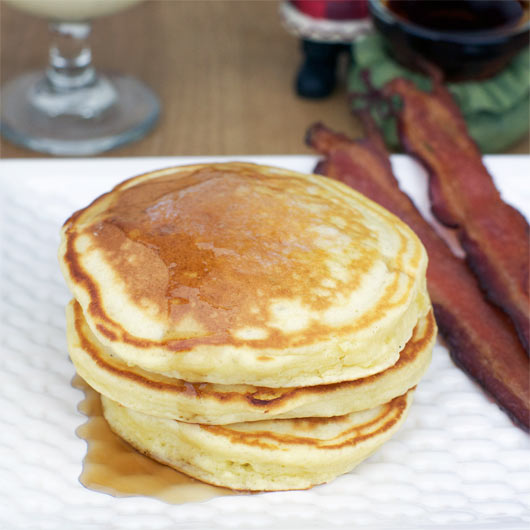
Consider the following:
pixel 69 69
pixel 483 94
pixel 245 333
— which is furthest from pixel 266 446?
pixel 69 69

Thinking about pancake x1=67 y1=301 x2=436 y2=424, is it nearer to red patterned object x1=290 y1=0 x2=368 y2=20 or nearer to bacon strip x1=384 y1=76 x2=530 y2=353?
bacon strip x1=384 y1=76 x2=530 y2=353

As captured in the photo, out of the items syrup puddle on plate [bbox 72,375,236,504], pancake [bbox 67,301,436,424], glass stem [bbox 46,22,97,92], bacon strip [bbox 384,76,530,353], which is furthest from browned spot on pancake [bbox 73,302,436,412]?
glass stem [bbox 46,22,97,92]

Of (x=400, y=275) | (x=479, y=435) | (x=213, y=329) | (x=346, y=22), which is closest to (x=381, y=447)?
(x=479, y=435)

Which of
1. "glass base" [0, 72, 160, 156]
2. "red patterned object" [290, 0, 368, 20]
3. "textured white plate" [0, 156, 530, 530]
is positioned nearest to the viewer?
"textured white plate" [0, 156, 530, 530]

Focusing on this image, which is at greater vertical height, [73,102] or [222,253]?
[222,253]

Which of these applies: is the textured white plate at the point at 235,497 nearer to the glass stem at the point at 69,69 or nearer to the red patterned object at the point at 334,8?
the glass stem at the point at 69,69

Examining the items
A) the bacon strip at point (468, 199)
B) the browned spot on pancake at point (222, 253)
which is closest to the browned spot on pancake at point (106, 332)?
the browned spot on pancake at point (222, 253)

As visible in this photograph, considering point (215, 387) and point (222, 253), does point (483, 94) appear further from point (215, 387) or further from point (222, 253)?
point (215, 387)
